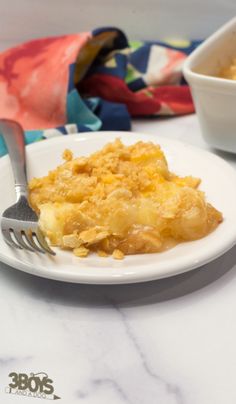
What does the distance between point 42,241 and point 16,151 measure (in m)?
0.24

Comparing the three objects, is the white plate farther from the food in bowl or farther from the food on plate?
the food on plate

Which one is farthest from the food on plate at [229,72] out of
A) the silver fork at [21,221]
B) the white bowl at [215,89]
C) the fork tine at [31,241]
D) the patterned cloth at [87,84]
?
the fork tine at [31,241]

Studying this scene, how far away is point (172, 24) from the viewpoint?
1302mm

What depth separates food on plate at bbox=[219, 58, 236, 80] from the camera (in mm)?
979

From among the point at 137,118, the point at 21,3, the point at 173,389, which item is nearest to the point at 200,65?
the point at 137,118

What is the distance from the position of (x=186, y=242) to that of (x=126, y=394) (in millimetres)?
208

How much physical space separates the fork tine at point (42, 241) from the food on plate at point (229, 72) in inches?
19.4

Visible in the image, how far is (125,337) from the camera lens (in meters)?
0.59

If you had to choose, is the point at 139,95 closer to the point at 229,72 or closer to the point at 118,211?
the point at 229,72

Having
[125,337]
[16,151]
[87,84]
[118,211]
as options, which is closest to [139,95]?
[87,84]

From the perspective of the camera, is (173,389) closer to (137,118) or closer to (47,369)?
(47,369)

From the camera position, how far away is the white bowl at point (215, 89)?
2.87 ft

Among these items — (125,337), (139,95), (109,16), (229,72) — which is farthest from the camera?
(109,16)

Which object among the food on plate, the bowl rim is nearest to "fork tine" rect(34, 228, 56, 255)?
the bowl rim
